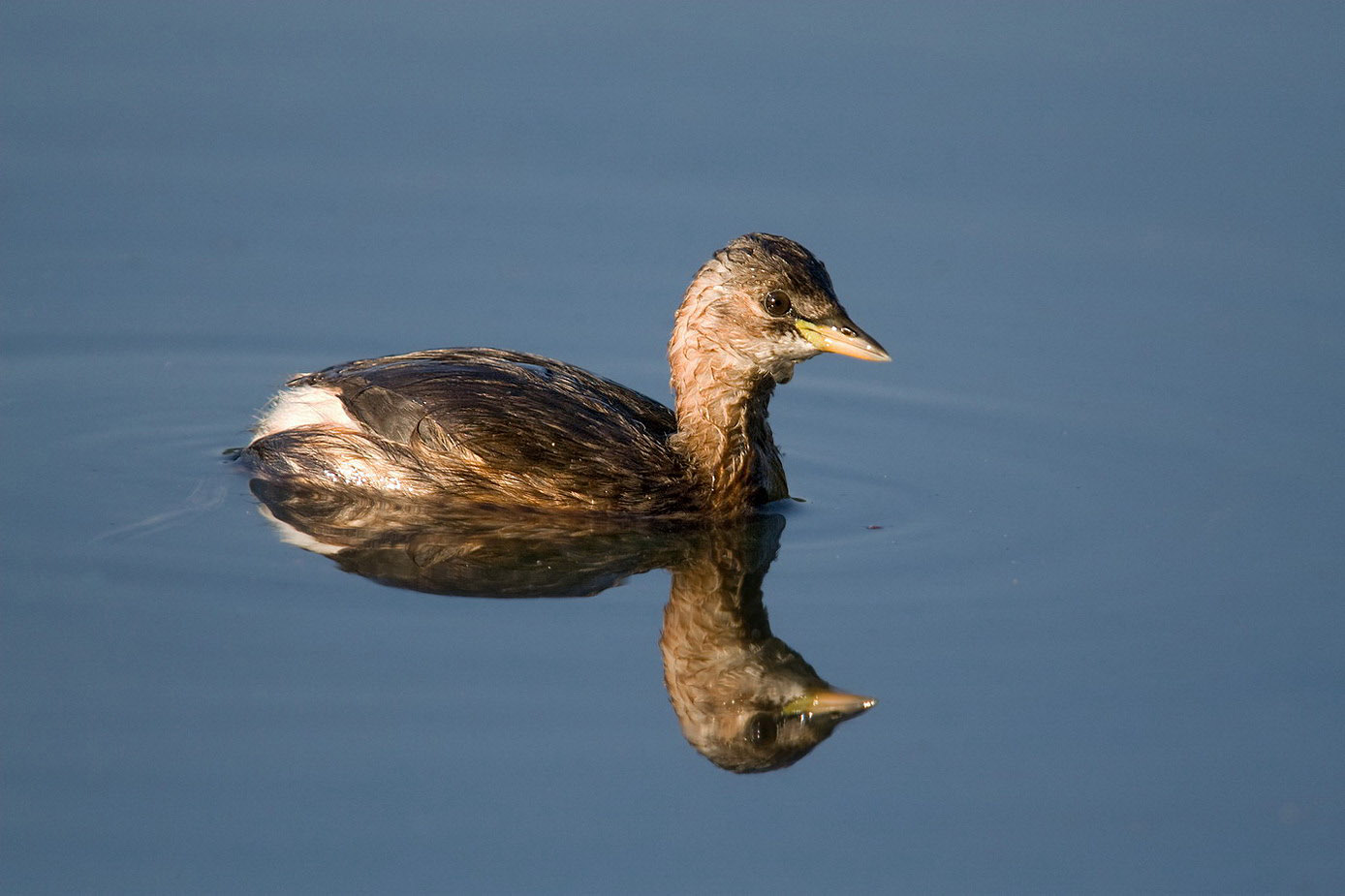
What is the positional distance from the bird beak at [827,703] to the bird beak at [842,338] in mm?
1854

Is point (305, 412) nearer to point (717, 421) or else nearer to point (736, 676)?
point (717, 421)

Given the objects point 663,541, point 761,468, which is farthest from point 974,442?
point 663,541

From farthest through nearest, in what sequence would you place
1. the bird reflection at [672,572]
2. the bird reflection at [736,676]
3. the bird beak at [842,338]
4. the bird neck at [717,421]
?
the bird neck at [717,421]
the bird beak at [842,338]
the bird reflection at [672,572]
the bird reflection at [736,676]

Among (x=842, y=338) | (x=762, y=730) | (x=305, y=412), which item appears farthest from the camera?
(x=305, y=412)

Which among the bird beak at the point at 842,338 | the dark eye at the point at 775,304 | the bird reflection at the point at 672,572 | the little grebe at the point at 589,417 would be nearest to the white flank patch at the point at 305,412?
the little grebe at the point at 589,417

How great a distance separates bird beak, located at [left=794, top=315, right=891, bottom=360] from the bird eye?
2.00 metres

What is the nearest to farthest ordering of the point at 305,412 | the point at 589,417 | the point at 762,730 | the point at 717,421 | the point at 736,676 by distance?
the point at 762,730, the point at 736,676, the point at 589,417, the point at 717,421, the point at 305,412

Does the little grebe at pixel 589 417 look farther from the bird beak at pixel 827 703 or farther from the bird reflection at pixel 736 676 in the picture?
the bird beak at pixel 827 703

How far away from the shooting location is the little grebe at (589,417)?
365 inches

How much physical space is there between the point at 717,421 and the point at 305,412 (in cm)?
188

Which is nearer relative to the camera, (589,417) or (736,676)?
(736,676)

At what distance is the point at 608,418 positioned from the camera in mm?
9500

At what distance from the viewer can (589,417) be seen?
943 cm

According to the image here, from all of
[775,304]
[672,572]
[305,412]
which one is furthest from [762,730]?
[305,412]
